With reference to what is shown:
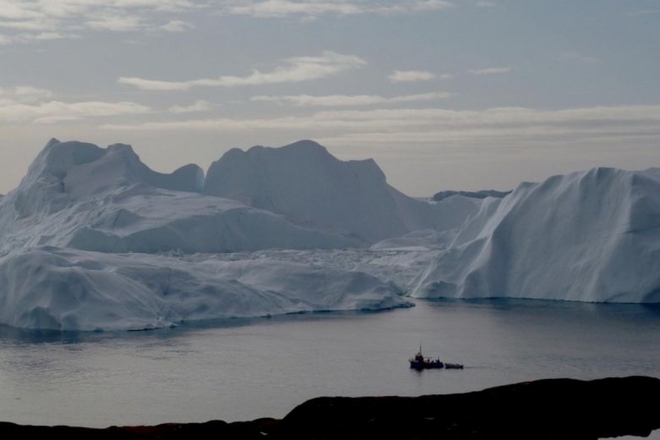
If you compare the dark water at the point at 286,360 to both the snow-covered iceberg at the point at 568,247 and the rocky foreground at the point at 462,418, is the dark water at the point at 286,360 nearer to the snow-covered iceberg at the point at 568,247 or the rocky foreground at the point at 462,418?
the snow-covered iceberg at the point at 568,247

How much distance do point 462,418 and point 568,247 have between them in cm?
3356

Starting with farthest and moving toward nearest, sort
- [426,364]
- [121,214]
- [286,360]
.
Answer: [121,214], [286,360], [426,364]

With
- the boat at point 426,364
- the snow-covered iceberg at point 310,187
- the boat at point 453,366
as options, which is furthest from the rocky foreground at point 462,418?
the snow-covered iceberg at point 310,187

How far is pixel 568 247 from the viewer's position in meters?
38.5

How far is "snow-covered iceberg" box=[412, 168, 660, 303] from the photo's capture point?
3675 cm

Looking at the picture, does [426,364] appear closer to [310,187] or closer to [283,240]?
[283,240]

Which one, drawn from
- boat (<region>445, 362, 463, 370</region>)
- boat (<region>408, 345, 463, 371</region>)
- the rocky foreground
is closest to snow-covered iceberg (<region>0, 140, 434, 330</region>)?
boat (<region>408, 345, 463, 371</region>)

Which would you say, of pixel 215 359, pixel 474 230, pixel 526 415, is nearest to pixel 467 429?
pixel 526 415

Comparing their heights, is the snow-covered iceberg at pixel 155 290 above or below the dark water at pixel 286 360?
above

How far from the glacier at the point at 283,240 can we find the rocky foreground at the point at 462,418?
24.6 m

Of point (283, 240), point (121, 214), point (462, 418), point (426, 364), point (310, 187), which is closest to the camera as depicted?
point (462, 418)

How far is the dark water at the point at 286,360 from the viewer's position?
64.8 feet

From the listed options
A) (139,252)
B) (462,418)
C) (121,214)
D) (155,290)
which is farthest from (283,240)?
(462,418)

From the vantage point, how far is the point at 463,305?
39094 millimetres
